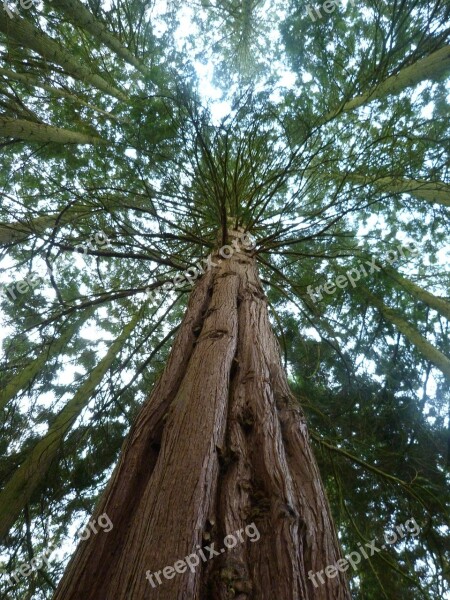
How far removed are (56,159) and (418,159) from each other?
5228 millimetres

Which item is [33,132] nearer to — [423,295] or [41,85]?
[41,85]

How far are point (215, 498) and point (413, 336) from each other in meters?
4.76

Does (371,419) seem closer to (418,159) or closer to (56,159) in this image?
(418,159)

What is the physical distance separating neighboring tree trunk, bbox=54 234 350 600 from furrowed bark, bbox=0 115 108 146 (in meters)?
3.71

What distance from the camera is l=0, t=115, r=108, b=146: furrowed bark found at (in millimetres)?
4109

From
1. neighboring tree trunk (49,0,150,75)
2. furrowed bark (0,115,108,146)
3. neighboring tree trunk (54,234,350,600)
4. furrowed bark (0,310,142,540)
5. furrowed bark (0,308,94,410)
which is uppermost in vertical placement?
neighboring tree trunk (49,0,150,75)

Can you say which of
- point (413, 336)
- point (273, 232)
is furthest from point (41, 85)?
point (413, 336)

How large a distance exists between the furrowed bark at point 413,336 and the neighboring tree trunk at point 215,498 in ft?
12.0

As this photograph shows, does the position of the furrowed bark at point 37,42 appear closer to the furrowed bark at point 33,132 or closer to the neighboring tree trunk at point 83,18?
the neighboring tree trunk at point 83,18

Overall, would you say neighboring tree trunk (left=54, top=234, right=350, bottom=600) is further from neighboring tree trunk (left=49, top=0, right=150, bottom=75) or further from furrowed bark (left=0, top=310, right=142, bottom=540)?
neighboring tree trunk (left=49, top=0, right=150, bottom=75)

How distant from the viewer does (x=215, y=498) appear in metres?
1.21

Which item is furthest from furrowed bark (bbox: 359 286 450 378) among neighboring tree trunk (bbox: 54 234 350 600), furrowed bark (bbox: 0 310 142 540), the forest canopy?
furrowed bark (bbox: 0 310 142 540)

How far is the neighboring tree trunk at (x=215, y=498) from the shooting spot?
974 millimetres

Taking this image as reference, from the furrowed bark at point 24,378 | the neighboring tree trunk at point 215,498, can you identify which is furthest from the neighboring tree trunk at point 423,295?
the furrowed bark at point 24,378
